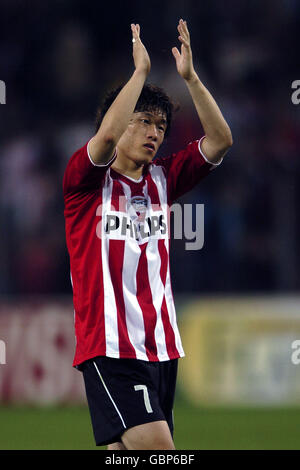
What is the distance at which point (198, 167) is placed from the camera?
448cm

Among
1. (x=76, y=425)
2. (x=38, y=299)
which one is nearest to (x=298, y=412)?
(x=76, y=425)

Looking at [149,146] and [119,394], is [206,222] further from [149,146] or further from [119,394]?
[119,394]

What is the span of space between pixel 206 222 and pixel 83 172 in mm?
5684

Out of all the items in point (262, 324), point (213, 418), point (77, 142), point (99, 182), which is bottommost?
point (213, 418)

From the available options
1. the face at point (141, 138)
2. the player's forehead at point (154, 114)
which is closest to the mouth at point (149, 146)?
the face at point (141, 138)

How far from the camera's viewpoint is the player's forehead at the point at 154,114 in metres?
4.32

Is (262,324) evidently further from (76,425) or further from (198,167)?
(198,167)

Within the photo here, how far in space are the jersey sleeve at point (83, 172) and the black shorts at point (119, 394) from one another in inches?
29.2

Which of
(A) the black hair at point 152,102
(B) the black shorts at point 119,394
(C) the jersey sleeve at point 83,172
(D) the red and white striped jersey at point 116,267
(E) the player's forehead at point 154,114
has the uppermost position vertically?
(A) the black hair at point 152,102

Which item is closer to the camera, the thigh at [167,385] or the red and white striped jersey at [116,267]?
the red and white striped jersey at [116,267]

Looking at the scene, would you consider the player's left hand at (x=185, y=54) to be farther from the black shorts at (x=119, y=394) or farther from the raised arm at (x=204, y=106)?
the black shorts at (x=119, y=394)

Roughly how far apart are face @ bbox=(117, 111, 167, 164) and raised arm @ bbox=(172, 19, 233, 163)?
0.70ft

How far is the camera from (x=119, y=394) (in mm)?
3975

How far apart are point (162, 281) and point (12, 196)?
5370 millimetres
